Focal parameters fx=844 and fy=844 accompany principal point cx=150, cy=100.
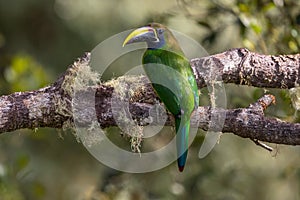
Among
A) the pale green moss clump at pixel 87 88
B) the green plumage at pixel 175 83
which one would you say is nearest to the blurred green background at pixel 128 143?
the pale green moss clump at pixel 87 88

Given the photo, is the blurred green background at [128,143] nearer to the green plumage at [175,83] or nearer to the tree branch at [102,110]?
the tree branch at [102,110]

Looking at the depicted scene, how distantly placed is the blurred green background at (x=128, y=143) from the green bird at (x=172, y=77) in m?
0.40

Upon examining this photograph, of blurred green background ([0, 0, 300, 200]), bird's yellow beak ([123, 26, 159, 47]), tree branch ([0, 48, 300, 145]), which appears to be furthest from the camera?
blurred green background ([0, 0, 300, 200])

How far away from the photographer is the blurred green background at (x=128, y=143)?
12.9ft

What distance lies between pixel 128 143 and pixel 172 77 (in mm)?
1780

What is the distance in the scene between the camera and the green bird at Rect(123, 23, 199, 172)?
271 cm

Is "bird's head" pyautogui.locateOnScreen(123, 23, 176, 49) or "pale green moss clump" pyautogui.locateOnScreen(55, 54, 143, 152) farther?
"bird's head" pyautogui.locateOnScreen(123, 23, 176, 49)

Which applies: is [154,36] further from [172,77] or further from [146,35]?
[172,77]

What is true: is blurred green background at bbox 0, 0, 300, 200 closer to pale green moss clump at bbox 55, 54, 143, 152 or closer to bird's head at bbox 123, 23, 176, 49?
pale green moss clump at bbox 55, 54, 143, 152

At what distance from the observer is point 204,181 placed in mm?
4512

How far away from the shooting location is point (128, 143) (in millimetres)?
4586

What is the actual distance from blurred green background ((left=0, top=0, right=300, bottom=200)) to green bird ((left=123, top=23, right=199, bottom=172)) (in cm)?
40

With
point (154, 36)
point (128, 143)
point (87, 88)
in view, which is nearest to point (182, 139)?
point (87, 88)

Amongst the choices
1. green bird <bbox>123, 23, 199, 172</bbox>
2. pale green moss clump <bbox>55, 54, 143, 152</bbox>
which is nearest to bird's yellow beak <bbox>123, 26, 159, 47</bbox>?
green bird <bbox>123, 23, 199, 172</bbox>
